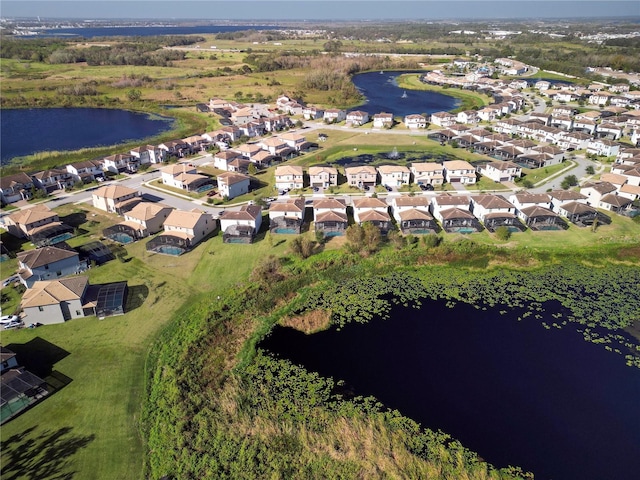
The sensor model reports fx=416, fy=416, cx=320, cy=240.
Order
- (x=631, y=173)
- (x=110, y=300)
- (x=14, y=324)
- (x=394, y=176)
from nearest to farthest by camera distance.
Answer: (x=14, y=324) < (x=110, y=300) < (x=631, y=173) < (x=394, y=176)

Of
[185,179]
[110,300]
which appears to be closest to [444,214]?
[185,179]

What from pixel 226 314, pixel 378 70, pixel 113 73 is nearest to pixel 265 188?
pixel 226 314

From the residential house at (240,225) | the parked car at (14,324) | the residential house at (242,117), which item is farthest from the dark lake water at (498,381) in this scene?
the residential house at (242,117)

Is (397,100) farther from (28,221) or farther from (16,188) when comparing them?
(28,221)

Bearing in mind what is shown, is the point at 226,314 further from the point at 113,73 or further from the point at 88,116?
the point at 113,73

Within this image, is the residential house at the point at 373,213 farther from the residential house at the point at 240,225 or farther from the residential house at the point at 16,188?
the residential house at the point at 16,188

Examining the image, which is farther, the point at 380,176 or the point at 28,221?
the point at 380,176
